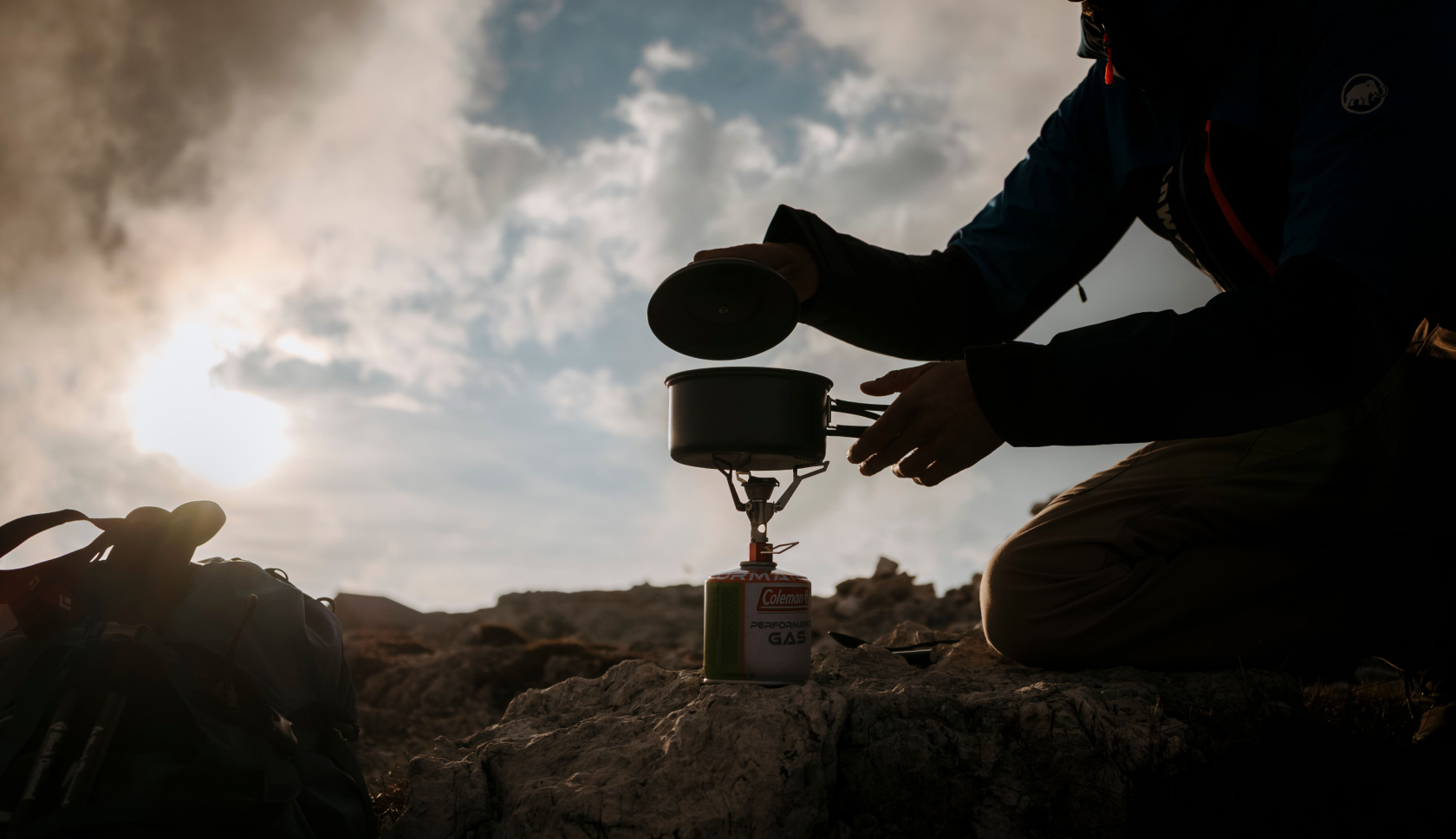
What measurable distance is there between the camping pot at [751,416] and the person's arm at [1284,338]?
18.4 inches

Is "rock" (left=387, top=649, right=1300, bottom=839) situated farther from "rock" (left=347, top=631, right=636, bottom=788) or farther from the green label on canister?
"rock" (left=347, top=631, right=636, bottom=788)

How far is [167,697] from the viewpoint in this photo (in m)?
2.00

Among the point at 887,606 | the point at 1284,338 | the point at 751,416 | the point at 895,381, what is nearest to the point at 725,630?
the point at 751,416

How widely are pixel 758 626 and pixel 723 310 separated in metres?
1.01

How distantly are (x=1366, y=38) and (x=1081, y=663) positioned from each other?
2040 millimetres

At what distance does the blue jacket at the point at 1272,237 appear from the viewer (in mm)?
1993

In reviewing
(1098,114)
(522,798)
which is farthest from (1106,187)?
(522,798)

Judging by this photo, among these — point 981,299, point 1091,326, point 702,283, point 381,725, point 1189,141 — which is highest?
point 1189,141

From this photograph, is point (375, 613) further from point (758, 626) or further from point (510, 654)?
point (758, 626)

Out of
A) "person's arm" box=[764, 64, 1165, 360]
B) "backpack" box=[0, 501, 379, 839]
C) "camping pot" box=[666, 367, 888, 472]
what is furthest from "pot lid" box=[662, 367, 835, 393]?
"backpack" box=[0, 501, 379, 839]

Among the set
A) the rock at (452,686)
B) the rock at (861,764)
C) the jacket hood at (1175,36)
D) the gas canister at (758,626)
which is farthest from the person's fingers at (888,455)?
the rock at (452,686)

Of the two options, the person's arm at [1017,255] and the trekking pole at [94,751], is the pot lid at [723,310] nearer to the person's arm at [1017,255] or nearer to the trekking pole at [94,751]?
the person's arm at [1017,255]

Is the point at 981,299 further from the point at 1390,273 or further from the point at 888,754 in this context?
the point at 888,754

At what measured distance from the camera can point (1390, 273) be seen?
2.01m
